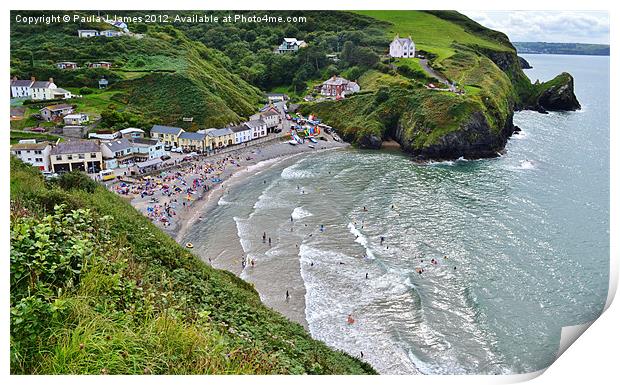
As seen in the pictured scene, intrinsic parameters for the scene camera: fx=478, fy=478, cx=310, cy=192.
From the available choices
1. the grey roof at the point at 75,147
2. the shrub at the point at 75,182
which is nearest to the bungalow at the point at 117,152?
the grey roof at the point at 75,147

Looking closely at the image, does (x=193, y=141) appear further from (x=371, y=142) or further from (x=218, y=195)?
(x=371, y=142)

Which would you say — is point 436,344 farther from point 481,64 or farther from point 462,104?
point 481,64

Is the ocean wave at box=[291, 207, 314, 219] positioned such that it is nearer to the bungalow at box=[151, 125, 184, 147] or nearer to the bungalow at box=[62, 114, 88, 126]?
the bungalow at box=[151, 125, 184, 147]

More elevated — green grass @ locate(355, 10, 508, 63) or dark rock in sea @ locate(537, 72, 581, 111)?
green grass @ locate(355, 10, 508, 63)

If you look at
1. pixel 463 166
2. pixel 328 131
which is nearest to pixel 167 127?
pixel 328 131

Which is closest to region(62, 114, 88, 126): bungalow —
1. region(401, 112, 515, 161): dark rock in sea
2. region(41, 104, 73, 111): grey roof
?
region(41, 104, 73, 111): grey roof

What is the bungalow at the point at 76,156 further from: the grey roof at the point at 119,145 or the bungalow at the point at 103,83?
the bungalow at the point at 103,83
